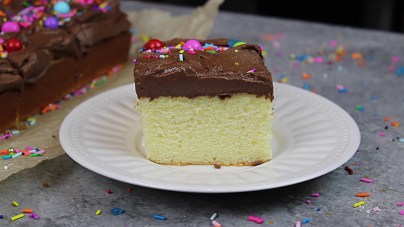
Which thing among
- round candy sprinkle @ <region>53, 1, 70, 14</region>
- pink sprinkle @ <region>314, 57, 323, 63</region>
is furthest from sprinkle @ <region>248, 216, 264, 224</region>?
round candy sprinkle @ <region>53, 1, 70, 14</region>

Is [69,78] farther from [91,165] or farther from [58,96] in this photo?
[91,165]

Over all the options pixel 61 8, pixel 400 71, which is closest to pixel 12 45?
pixel 61 8

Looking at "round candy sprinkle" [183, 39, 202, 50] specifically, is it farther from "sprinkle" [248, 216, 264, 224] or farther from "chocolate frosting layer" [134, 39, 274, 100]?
"sprinkle" [248, 216, 264, 224]

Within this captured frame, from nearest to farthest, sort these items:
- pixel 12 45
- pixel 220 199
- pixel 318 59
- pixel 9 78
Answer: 1. pixel 220 199
2. pixel 9 78
3. pixel 12 45
4. pixel 318 59

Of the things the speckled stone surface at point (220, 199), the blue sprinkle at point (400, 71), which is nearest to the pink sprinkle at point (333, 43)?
the blue sprinkle at point (400, 71)

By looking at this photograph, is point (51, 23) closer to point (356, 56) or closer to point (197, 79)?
point (197, 79)
